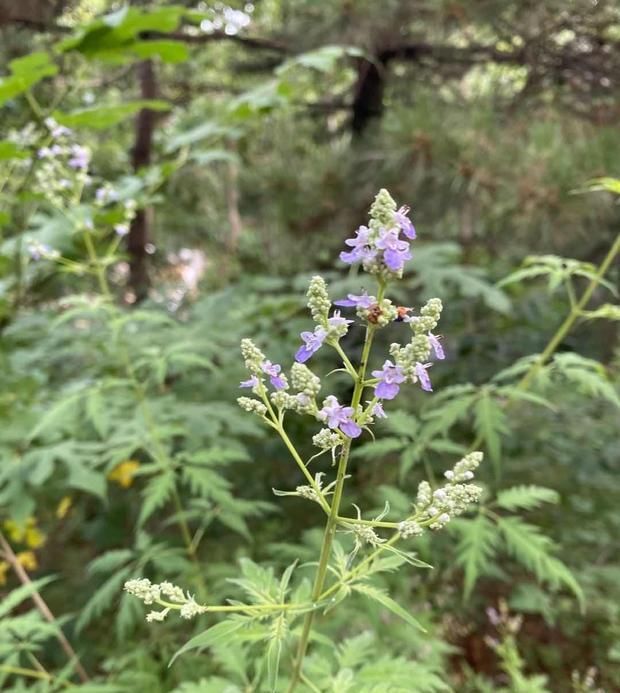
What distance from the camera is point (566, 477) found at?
3416 millimetres

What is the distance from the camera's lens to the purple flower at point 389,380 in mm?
847

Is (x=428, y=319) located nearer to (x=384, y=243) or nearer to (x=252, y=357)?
(x=384, y=243)

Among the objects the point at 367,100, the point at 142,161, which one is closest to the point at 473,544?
the point at 367,100

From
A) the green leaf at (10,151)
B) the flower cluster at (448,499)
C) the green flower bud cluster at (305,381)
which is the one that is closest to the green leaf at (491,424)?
the flower cluster at (448,499)

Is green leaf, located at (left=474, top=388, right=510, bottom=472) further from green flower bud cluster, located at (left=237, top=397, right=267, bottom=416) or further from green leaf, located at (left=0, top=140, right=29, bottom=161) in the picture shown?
green leaf, located at (left=0, top=140, right=29, bottom=161)

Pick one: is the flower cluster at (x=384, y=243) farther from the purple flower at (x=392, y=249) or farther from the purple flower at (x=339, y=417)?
the purple flower at (x=339, y=417)

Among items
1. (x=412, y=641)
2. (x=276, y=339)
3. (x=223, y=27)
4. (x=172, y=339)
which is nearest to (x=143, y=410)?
(x=172, y=339)

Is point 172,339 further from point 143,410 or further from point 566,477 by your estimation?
point 566,477

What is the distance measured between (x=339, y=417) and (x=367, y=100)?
3.94 meters

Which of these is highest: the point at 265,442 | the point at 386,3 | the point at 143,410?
the point at 386,3

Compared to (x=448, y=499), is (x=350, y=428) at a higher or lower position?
higher

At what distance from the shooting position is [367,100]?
14.0 ft

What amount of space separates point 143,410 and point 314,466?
Result: 137cm

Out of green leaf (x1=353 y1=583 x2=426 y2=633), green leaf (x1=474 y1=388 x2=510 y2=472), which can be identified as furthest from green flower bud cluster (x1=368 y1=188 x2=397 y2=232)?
green leaf (x1=474 y1=388 x2=510 y2=472)
